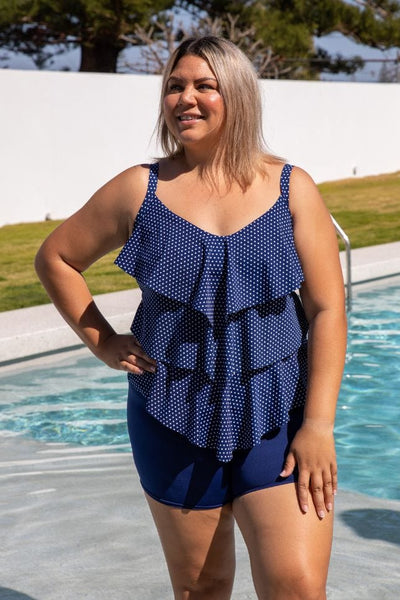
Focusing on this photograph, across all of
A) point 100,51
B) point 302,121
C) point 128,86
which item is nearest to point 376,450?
point 128,86

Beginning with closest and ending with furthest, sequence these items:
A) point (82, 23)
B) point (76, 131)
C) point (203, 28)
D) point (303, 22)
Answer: point (76, 131), point (82, 23), point (203, 28), point (303, 22)

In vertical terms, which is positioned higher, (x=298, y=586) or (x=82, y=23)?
(x=298, y=586)

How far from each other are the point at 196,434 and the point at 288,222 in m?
0.52

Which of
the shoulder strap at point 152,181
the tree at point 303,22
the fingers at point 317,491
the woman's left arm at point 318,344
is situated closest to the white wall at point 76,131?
the tree at point 303,22

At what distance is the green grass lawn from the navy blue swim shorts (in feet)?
20.3

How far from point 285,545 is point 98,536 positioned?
200 centimetres

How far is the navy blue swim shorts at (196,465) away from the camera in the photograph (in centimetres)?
216

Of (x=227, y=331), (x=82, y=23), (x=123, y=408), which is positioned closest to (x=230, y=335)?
(x=227, y=331)

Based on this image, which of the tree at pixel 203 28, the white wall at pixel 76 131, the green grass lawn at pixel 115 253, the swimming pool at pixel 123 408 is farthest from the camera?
the tree at pixel 203 28

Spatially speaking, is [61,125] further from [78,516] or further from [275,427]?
[275,427]

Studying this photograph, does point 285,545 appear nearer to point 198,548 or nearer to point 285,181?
point 198,548

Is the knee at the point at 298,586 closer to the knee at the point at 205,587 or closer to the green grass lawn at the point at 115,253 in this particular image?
the knee at the point at 205,587

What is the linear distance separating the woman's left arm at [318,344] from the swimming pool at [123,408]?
100 inches

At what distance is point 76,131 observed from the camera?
14742 millimetres
